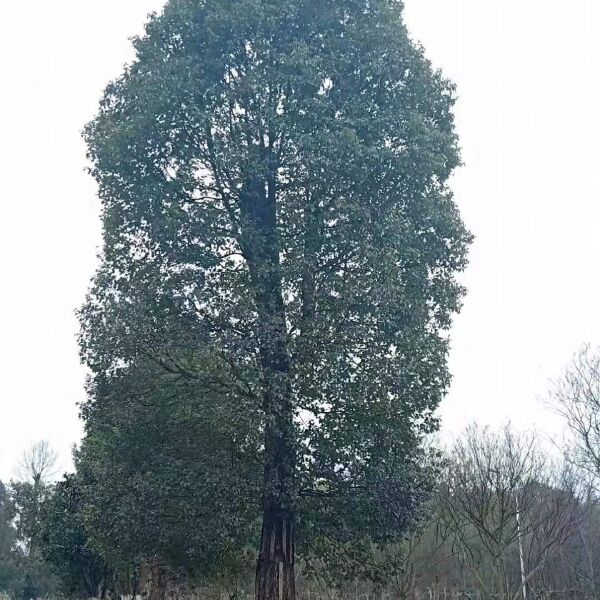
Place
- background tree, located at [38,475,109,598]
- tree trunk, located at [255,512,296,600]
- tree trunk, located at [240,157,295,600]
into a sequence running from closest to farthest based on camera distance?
tree trunk, located at [240,157,295,600] < tree trunk, located at [255,512,296,600] < background tree, located at [38,475,109,598]

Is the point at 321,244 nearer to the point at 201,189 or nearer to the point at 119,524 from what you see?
the point at 201,189

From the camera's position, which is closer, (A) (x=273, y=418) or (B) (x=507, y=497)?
(A) (x=273, y=418)

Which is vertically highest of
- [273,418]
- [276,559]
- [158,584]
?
[273,418]

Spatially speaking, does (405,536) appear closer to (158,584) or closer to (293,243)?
(293,243)

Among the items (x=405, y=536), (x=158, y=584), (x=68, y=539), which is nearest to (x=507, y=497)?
(x=405, y=536)

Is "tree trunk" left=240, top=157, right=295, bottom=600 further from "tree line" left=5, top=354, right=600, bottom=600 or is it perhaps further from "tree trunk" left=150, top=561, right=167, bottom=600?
"tree trunk" left=150, top=561, right=167, bottom=600

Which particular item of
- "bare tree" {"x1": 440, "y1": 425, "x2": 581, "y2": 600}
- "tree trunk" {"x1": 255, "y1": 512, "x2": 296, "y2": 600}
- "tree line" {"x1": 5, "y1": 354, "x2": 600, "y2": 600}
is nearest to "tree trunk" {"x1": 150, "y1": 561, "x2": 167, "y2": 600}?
"tree line" {"x1": 5, "y1": 354, "x2": 600, "y2": 600}

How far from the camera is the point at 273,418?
26.3 ft

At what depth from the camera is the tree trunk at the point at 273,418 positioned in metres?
8.34

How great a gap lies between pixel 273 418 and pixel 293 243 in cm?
248

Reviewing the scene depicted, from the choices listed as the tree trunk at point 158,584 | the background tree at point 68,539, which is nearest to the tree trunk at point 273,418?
the tree trunk at point 158,584

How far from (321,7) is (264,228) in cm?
341

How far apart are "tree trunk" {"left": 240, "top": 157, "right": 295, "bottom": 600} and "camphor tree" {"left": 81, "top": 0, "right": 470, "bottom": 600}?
0.03 metres

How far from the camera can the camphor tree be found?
8.59 metres
